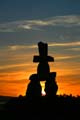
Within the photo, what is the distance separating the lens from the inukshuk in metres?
32.6

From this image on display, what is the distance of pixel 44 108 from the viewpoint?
2914 cm

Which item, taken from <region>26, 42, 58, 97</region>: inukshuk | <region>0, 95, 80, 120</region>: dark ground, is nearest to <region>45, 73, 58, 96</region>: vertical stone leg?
Result: <region>26, 42, 58, 97</region>: inukshuk

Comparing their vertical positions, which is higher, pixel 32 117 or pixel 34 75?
pixel 34 75

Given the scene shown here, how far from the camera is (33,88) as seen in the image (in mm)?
32688

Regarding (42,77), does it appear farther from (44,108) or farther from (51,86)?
(44,108)

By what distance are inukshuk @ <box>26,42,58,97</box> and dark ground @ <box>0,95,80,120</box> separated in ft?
2.68

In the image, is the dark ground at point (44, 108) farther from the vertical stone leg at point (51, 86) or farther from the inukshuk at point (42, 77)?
the inukshuk at point (42, 77)

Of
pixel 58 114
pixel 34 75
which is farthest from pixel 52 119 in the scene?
pixel 34 75

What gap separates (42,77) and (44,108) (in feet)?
13.6

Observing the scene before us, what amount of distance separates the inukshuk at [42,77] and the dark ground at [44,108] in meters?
0.82

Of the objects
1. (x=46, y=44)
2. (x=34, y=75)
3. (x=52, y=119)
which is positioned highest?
(x=46, y=44)

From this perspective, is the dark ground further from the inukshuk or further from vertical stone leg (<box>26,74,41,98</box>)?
the inukshuk

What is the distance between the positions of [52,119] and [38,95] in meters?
5.98

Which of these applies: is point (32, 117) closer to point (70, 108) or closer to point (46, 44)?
point (70, 108)
